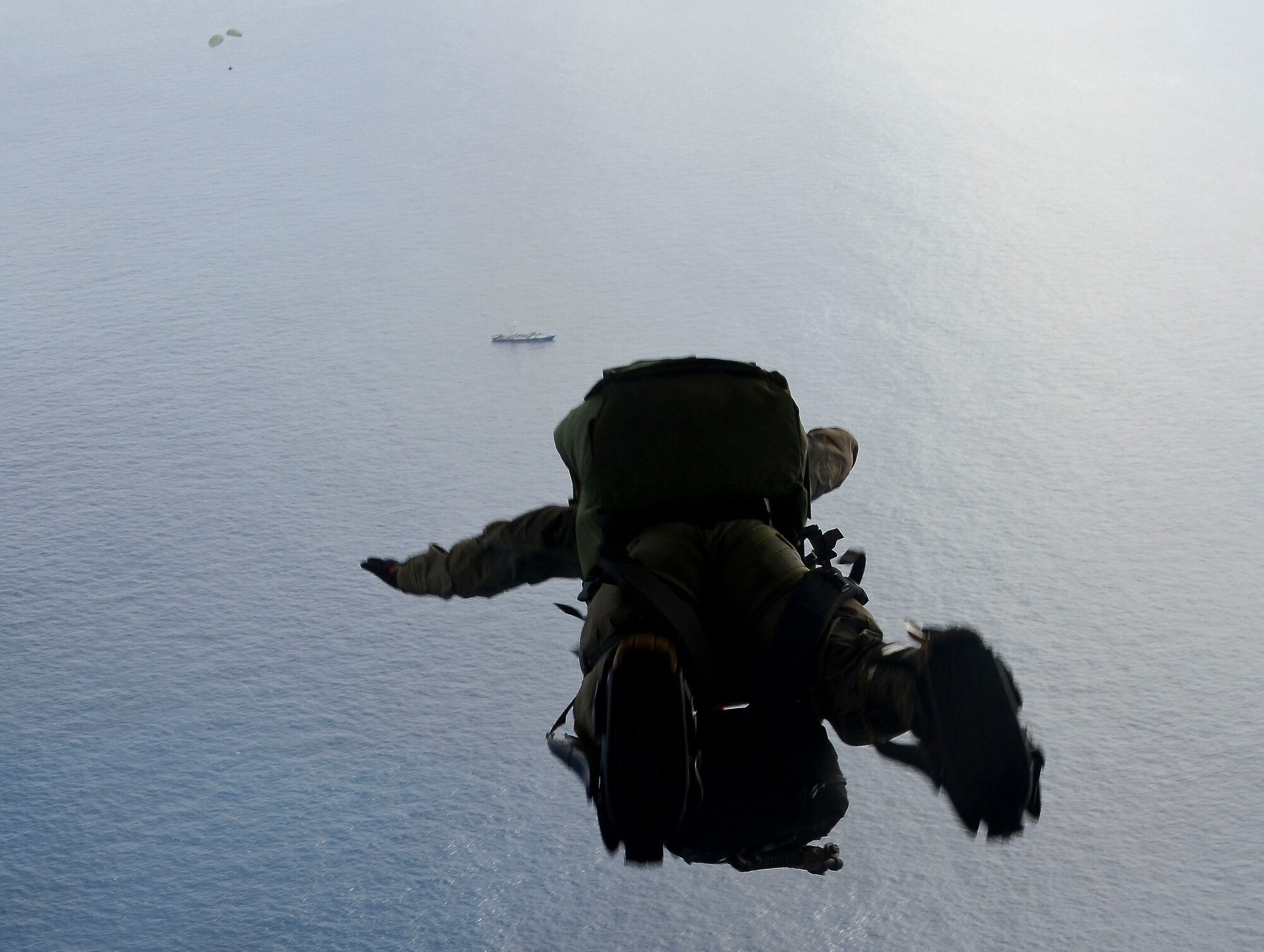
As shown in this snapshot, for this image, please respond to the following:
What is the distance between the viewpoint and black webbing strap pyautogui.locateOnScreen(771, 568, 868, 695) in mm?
3340

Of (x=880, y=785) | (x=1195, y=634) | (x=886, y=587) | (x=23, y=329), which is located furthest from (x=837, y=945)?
A: (x=23, y=329)

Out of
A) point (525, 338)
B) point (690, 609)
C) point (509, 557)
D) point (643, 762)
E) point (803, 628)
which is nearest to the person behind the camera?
point (643, 762)

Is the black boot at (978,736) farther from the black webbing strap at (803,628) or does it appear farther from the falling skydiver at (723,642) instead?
the black webbing strap at (803,628)

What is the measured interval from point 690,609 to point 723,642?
0.20 metres

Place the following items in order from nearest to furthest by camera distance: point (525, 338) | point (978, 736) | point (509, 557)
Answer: point (978, 736), point (509, 557), point (525, 338)

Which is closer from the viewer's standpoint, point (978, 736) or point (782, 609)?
point (978, 736)

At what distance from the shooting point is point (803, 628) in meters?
3.36

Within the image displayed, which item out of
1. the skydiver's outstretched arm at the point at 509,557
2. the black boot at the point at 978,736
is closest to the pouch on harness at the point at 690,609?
the skydiver's outstretched arm at the point at 509,557

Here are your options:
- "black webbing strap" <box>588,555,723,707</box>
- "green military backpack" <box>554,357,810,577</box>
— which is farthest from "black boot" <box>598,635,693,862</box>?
"green military backpack" <box>554,357,810,577</box>

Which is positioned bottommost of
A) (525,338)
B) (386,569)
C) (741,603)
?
(525,338)

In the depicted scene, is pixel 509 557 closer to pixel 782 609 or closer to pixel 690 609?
pixel 690 609

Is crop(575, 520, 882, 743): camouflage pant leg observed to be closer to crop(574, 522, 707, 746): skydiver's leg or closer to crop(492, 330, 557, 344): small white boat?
crop(574, 522, 707, 746): skydiver's leg

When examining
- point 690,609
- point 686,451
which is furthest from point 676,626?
point 686,451

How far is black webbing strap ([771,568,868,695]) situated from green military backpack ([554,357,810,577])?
510 mm
